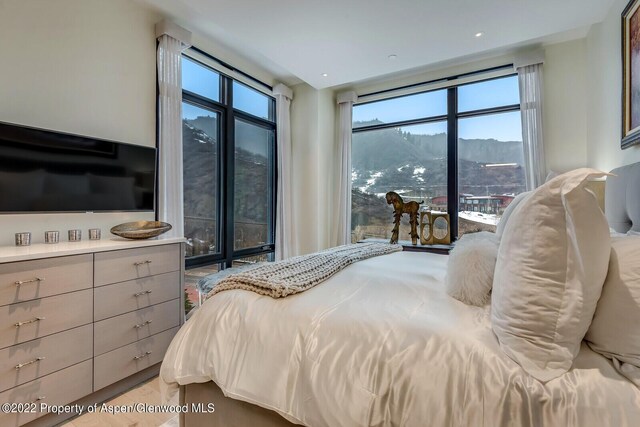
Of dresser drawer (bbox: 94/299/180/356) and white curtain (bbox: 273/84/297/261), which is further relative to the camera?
white curtain (bbox: 273/84/297/261)

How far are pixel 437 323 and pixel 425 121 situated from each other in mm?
3442

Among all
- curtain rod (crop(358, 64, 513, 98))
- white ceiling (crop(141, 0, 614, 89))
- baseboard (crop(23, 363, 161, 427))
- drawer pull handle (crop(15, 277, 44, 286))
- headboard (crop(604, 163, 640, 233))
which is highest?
curtain rod (crop(358, 64, 513, 98))

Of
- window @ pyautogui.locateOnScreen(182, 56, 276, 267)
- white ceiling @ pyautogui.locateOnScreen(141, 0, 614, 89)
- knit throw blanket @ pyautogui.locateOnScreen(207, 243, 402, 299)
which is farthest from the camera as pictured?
window @ pyautogui.locateOnScreen(182, 56, 276, 267)

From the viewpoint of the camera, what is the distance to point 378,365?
0.85 meters

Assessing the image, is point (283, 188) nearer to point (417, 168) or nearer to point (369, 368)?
point (417, 168)

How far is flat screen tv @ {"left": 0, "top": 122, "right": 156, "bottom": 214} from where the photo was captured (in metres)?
1.71

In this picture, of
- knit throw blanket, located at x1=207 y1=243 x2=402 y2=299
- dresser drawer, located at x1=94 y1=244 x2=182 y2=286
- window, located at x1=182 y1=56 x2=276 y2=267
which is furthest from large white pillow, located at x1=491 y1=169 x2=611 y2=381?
window, located at x1=182 y1=56 x2=276 y2=267

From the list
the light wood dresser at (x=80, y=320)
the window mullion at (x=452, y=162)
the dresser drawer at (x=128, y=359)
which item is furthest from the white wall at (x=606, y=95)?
the dresser drawer at (x=128, y=359)

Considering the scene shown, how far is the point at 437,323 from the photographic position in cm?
91

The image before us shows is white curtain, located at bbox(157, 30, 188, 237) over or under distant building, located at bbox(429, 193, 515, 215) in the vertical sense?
over

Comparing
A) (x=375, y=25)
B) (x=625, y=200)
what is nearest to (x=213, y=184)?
(x=375, y=25)

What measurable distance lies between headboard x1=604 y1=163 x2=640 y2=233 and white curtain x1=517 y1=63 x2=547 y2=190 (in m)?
1.34

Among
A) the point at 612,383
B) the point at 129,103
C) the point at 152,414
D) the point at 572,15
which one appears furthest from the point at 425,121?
the point at 152,414

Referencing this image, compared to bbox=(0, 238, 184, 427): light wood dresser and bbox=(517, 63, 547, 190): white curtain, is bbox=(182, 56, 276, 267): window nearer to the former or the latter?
bbox=(0, 238, 184, 427): light wood dresser
